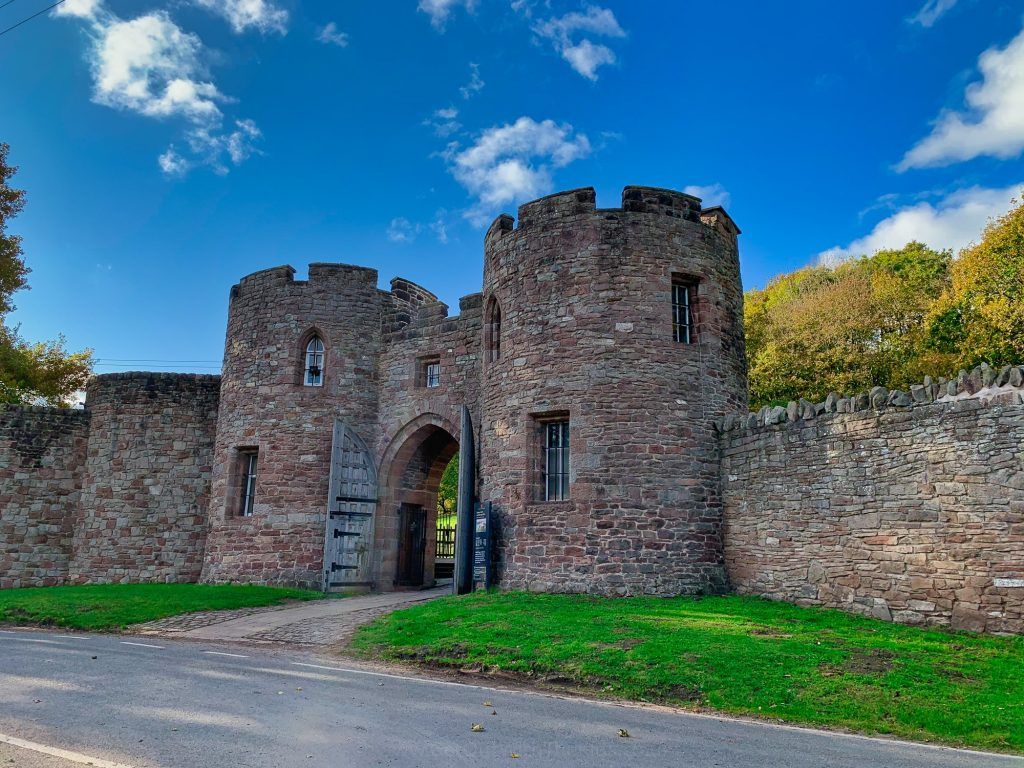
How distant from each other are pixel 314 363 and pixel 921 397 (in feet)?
48.0

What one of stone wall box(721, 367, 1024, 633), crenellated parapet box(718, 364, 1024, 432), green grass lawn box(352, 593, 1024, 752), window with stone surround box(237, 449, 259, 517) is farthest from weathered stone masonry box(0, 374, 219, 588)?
crenellated parapet box(718, 364, 1024, 432)

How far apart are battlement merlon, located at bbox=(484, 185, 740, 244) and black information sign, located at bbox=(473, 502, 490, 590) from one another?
612 centimetres

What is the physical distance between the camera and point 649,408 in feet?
47.9

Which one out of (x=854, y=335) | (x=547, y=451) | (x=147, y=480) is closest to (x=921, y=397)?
(x=547, y=451)

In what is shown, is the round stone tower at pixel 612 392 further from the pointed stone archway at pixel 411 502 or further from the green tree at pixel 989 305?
the green tree at pixel 989 305

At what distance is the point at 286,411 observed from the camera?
65.5 feet

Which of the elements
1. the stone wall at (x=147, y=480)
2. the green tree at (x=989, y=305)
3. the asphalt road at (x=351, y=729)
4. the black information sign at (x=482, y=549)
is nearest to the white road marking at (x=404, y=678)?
the asphalt road at (x=351, y=729)

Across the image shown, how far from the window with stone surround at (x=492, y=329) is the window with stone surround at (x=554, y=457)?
237 cm

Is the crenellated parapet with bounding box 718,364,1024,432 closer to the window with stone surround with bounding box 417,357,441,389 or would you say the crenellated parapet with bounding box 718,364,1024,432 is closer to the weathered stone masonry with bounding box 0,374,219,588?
the window with stone surround with bounding box 417,357,441,389

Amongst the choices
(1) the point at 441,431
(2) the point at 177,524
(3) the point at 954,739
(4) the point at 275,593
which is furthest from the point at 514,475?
(2) the point at 177,524

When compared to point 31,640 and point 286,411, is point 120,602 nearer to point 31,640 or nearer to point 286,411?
point 31,640

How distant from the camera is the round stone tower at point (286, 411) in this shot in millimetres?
19234

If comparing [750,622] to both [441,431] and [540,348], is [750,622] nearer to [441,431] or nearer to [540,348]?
[540,348]

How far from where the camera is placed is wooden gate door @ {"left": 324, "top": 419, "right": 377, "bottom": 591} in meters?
18.6
